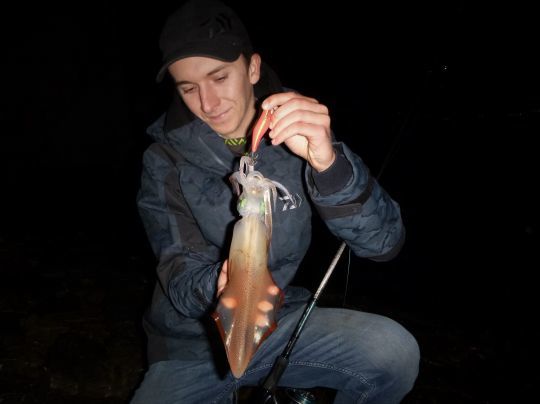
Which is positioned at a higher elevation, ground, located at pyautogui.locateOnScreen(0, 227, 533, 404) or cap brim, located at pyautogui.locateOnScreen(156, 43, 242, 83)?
Answer: cap brim, located at pyautogui.locateOnScreen(156, 43, 242, 83)

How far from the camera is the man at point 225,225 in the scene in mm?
1985

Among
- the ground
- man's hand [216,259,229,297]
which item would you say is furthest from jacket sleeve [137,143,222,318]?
the ground

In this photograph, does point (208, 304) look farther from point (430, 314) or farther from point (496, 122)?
point (496, 122)

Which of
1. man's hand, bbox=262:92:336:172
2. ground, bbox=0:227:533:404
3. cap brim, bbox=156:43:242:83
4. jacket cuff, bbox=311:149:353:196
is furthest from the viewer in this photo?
ground, bbox=0:227:533:404

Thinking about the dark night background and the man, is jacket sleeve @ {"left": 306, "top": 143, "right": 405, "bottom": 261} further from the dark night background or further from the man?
the dark night background

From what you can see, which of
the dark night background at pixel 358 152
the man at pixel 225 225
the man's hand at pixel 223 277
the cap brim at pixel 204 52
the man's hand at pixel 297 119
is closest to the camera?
the man's hand at pixel 297 119

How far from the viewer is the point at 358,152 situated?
10.8m

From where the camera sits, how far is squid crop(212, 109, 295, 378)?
1.49m

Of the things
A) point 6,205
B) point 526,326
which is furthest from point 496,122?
point 6,205

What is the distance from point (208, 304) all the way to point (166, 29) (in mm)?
1772

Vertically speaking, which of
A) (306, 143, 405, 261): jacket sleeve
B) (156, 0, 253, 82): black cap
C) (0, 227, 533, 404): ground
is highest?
(156, 0, 253, 82): black cap

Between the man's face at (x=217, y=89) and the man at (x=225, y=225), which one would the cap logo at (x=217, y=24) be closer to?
the man at (x=225, y=225)

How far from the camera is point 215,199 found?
2.38 metres

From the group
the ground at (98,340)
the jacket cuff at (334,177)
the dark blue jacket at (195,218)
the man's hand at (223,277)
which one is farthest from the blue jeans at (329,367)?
the ground at (98,340)
